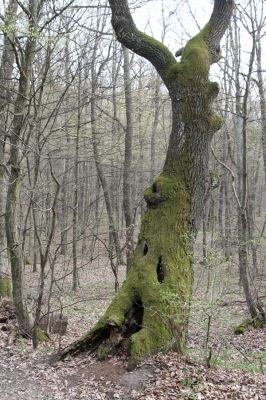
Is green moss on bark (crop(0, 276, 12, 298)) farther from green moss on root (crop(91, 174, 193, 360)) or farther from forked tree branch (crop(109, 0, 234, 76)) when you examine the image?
forked tree branch (crop(109, 0, 234, 76))

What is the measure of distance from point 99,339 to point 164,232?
198 centimetres

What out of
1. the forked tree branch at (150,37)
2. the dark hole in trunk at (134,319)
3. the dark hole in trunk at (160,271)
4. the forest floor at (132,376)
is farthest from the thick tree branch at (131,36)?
the dark hole in trunk at (134,319)

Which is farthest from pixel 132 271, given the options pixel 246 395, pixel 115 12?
pixel 115 12

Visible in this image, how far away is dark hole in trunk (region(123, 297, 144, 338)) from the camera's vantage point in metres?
6.34

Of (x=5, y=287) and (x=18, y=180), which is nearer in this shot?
(x=18, y=180)

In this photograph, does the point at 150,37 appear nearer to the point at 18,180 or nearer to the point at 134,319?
the point at 18,180

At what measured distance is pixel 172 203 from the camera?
7055 millimetres

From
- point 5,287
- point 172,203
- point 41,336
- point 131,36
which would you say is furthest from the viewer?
point 5,287

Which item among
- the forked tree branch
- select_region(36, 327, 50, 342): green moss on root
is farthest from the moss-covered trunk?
the forked tree branch

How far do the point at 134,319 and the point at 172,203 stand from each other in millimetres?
2006

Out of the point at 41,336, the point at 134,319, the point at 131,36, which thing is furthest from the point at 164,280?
the point at 131,36

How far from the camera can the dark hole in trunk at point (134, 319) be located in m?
6.34

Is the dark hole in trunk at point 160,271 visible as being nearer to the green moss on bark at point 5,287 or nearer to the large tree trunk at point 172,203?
the large tree trunk at point 172,203

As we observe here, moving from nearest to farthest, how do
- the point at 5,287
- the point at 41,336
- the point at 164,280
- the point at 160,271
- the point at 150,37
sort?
the point at 164,280 → the point at 160,271 → the point at 150,37 → the point at 41,336 → the point at 5,287
